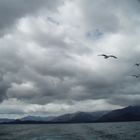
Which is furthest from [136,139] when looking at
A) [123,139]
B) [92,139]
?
[92,139]

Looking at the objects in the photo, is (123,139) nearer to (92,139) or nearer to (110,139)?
(110,139)

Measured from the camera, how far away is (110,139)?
351 ft

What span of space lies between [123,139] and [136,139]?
5.38 m

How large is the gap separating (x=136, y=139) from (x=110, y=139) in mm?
10924

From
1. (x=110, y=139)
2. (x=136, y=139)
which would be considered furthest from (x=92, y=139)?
(x=136, y=139)

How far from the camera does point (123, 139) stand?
10788 cm

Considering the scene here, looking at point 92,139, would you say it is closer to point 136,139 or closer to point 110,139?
point 110,139

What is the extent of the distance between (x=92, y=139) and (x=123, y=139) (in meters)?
14.1

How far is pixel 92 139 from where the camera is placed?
104 metres

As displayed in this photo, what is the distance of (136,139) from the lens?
10669cm

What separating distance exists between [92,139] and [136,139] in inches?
748

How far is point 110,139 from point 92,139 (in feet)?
27.8

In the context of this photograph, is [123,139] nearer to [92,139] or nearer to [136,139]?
[136,139]
